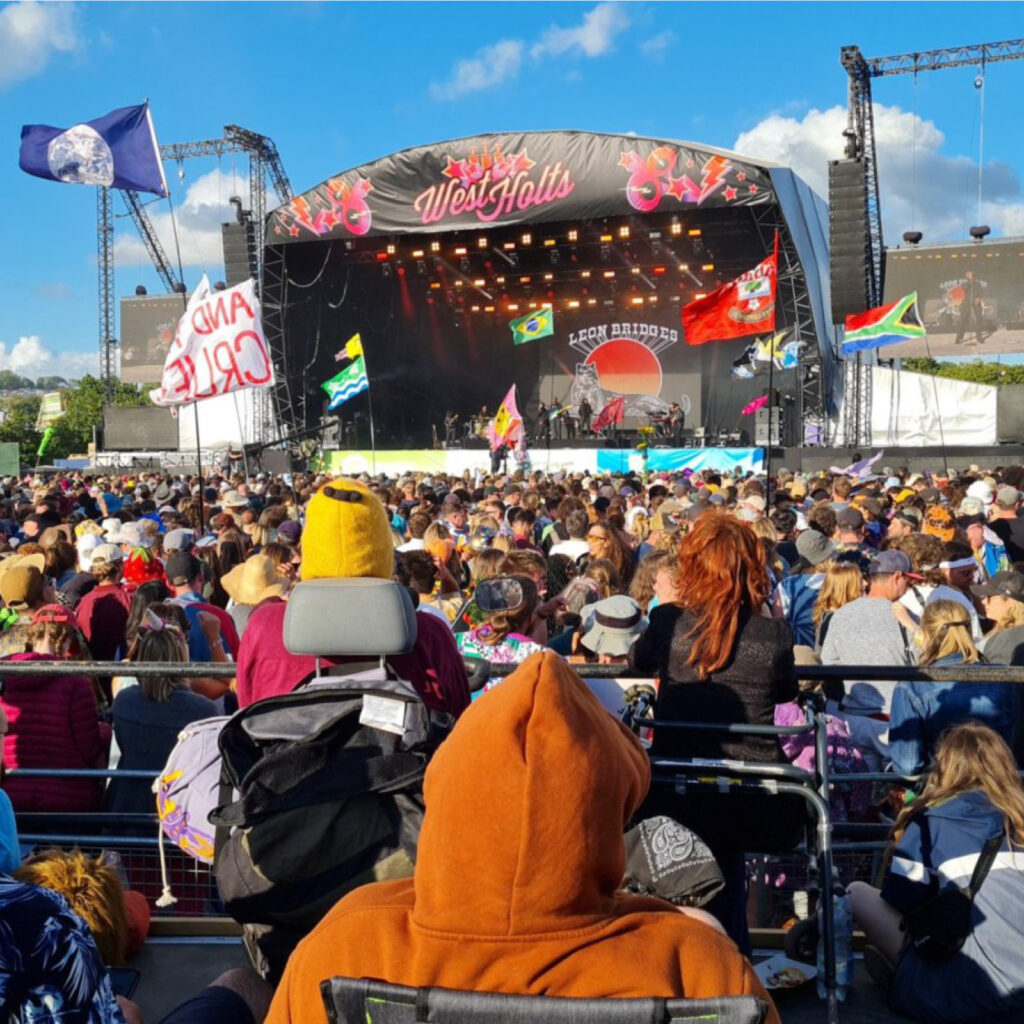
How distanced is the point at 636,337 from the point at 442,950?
32140 millimetres

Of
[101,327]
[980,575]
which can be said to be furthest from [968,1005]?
[101,327]

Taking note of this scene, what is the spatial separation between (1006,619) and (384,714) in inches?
160

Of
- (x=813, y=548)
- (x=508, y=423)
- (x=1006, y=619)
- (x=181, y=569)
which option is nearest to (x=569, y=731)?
(x=1006, y=619)

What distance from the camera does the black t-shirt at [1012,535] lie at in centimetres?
888

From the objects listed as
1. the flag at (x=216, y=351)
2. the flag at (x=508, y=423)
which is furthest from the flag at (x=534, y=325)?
the flag at (x=216, y=351)

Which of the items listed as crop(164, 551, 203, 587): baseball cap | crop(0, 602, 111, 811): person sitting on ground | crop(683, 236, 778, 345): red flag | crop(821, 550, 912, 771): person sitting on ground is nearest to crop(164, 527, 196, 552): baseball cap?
crop(164, 551, 203, 587): baseball cap

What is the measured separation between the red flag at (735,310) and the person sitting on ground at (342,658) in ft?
49.3

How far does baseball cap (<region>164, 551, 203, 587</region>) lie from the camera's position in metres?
6.20

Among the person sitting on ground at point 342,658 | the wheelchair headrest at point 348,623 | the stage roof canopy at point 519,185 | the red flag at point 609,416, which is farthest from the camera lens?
the red flag at point 609,416

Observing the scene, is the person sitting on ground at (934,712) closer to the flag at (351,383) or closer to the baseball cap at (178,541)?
the baseball cap at (178,541)

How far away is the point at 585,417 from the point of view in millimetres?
31266

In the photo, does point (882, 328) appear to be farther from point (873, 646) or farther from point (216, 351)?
point (873, 646)

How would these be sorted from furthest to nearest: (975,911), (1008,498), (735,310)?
(735,310) → (1008,498) → (975,911)

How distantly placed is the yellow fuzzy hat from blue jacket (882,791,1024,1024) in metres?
1.56
